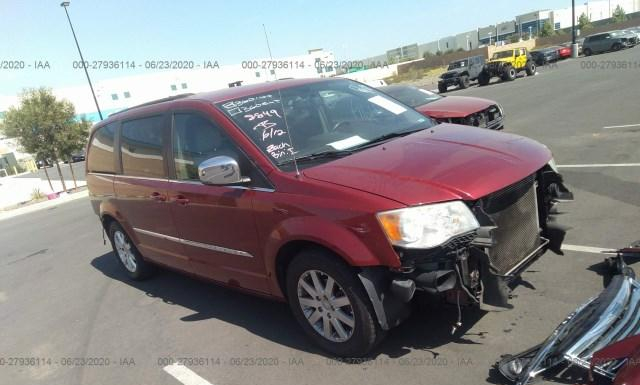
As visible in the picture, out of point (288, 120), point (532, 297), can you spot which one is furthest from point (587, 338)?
point (288, 120)

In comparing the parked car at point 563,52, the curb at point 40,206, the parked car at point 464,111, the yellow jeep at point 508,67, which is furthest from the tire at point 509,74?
the curb at point 40,206

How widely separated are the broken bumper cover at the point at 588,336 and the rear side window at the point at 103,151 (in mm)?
4499

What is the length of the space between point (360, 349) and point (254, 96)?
217 cm

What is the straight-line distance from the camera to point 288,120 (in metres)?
3.79

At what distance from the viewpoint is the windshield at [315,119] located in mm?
3572

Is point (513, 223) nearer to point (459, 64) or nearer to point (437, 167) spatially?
point (437, 167)

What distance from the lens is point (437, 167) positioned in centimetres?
304

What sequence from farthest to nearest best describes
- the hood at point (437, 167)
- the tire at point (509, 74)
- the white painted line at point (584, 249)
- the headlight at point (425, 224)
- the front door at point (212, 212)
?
the tire at point (509, 74) → the white painted line at point (584, 249) → the front door at point (212, 212) → the hood at point (437, 167) → the headlight at point (425, 224)

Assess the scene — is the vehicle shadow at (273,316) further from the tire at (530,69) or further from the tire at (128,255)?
the tire at (530,69)

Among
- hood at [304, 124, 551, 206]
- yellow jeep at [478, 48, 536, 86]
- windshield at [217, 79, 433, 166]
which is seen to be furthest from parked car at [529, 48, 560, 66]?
hood at [304, 124, 551, 206]

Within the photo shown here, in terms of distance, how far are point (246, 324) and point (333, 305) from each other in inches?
47.6

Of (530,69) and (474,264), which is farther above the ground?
(474,264)

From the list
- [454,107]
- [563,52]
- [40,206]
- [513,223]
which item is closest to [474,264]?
[513,223]

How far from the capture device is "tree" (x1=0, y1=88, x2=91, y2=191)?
17.9 m
